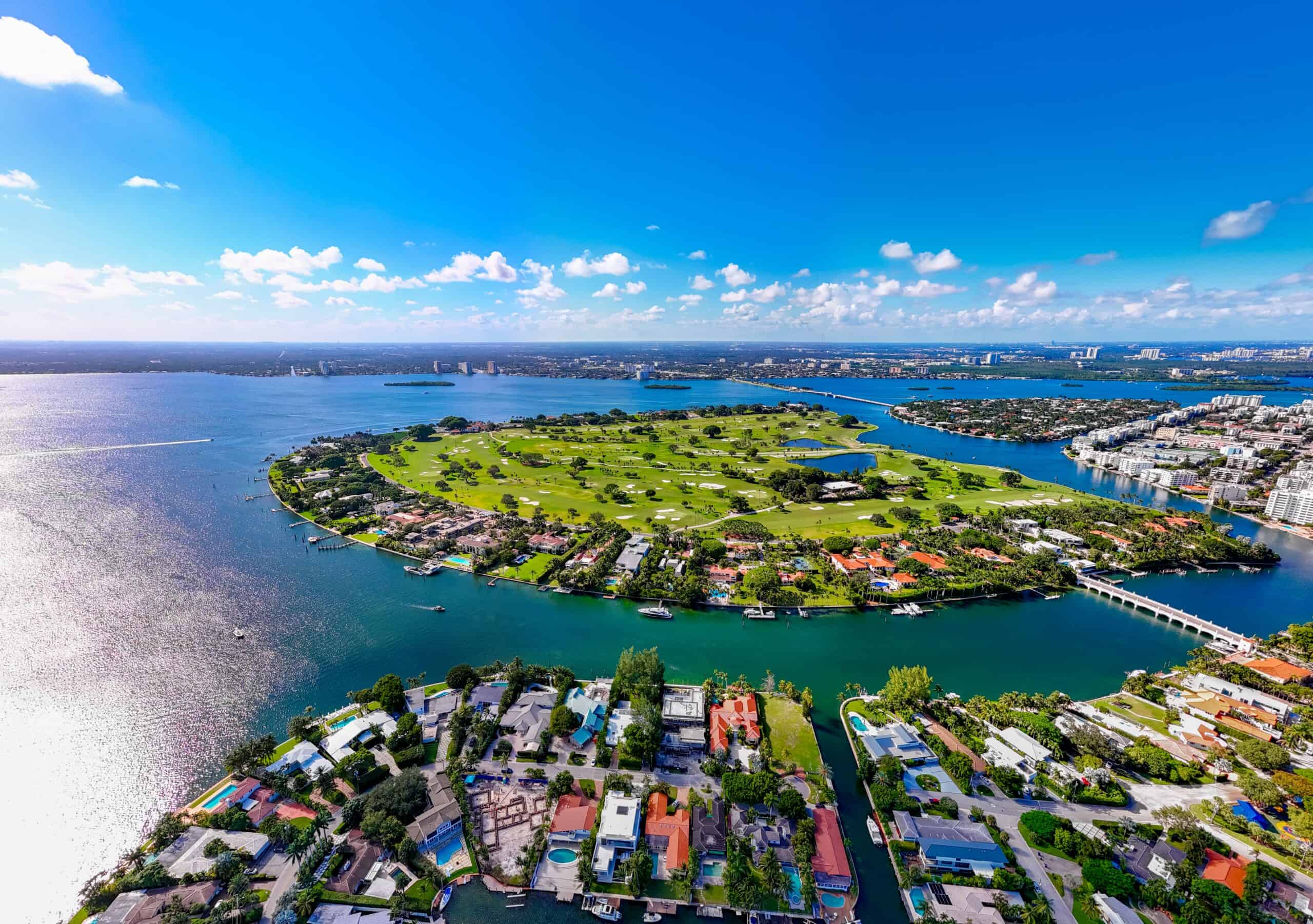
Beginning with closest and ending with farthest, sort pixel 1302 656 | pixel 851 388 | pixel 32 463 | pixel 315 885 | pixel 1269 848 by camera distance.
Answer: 1. pixel 315 885
2. pixel 1269 848
3. pixel 1302 656
4. pixel 32 463
5. pixel 851 388

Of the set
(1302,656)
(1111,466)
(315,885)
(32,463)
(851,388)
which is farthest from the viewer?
(851,388)

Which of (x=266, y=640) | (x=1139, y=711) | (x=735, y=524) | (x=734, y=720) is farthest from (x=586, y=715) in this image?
(x=735, y=524)

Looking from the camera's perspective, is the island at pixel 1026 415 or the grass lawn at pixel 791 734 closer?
the grass lawn at pixel 791 734

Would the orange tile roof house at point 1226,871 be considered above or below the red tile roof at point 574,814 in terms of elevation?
below

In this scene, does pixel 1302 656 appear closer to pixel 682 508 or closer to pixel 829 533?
pixel 829 533

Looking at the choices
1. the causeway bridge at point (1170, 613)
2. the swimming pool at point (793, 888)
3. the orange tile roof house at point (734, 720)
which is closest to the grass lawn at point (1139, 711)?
the causeway bridge at point (1170, 613)

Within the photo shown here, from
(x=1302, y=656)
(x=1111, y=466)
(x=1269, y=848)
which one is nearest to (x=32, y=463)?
(x=1269, y=848)

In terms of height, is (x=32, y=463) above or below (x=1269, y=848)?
above

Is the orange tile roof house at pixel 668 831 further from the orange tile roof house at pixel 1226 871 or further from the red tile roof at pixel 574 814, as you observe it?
the orange tile roof house at pixel 1226 871
